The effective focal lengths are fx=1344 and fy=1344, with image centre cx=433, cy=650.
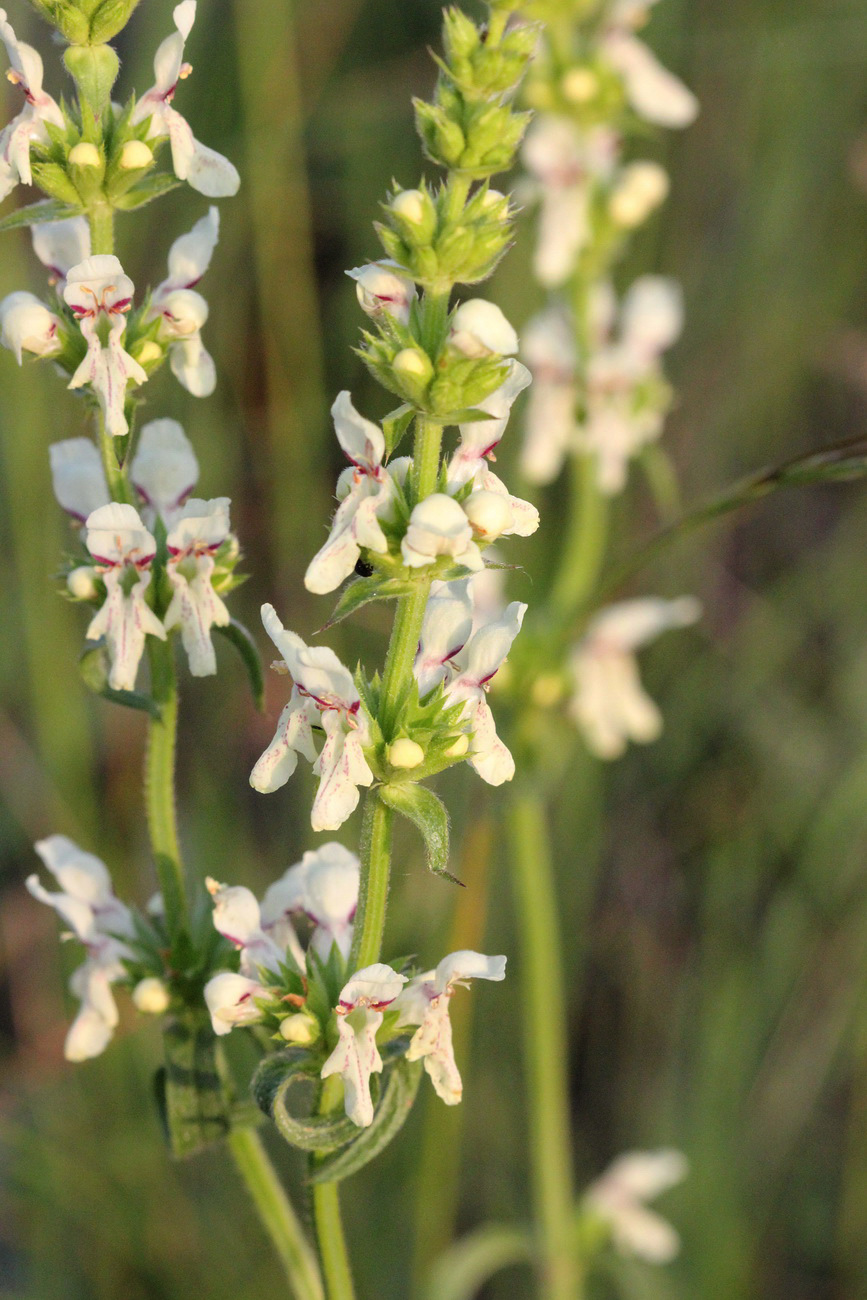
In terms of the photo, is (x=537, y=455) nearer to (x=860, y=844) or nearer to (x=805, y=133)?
(x=860, y=844)

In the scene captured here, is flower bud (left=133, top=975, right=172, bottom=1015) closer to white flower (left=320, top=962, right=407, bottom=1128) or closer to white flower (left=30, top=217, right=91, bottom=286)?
white flower (left=320, top=962, right=407, bottom=1128)

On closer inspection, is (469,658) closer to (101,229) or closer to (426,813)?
(426,813)

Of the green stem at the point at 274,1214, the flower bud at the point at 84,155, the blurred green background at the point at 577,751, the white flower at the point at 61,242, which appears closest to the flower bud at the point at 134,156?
the flower bud at the point at 84,155

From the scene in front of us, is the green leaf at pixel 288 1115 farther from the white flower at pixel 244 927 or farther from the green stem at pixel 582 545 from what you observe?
the green stem at pixel 582 545

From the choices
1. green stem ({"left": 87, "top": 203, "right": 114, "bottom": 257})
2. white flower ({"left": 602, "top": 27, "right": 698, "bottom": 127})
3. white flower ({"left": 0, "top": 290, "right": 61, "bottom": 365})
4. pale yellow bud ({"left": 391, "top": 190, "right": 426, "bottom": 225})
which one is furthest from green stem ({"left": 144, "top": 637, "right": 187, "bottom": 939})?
white flower ({"left": 602, "top": 27, "right": 698, "bottom": 127})

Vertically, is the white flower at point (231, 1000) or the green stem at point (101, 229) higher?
the green stem at point (101, 229)

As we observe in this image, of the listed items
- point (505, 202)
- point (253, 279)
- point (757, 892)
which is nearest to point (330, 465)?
point (253, 279)
